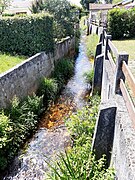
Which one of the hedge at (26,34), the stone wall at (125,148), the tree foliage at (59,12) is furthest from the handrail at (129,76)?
the tree foliage at (59,12)

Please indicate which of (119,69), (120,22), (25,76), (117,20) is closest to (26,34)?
(25,76)

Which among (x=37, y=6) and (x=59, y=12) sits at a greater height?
(x=37, y=6)

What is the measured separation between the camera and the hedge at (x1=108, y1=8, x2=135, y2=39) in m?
16.1

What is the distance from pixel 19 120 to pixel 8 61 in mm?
3404

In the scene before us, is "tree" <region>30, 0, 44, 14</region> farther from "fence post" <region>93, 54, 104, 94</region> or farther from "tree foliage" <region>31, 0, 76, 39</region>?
"fence post" <region>93, 54, 104, 94</region>

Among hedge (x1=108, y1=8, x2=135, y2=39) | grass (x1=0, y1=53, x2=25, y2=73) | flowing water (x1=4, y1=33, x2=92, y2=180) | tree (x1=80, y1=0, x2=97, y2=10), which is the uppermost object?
tree (x1=80, y1=0, x2=97, y2=10)

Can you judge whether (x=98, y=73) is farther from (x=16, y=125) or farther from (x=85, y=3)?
(x=85, y=3)

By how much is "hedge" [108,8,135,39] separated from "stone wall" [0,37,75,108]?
675cm

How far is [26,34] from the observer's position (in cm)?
1034

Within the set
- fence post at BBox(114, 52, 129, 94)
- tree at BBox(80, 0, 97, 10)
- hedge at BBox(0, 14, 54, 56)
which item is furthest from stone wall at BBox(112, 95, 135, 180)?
tree at BBox(80, 0, 97, 10)

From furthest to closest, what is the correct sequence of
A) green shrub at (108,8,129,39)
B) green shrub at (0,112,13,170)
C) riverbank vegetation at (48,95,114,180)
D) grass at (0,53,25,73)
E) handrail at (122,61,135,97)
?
1. green shrub at (108,8,129,39)
2. grass at (0,53,25,73)
3. green shrub at (0,112,13,170)
4. riverbank vegetation at (48,95,114,180)
5. handrail at (122,61,135,97)

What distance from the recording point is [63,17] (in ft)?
49.3

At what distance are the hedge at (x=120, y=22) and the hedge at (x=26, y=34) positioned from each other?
7.19 meters

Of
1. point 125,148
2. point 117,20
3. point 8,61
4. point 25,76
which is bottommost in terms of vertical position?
point 25,76
